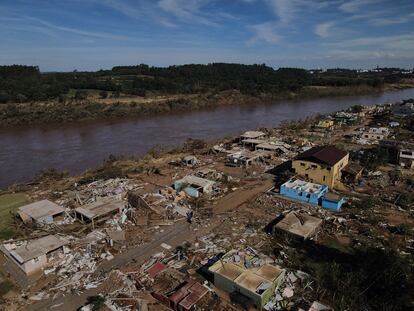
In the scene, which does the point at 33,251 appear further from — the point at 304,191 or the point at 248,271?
the point at 304,191

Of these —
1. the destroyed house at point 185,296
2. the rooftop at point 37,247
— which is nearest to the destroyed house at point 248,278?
the destroyed house at point 185,296

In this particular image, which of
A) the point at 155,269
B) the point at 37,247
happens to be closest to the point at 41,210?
the point at 37,247

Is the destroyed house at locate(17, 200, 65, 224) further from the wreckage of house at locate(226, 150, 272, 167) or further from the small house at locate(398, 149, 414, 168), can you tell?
the small house at locate(398, 149, 414, 168)

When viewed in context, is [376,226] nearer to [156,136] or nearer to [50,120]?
[156,136]

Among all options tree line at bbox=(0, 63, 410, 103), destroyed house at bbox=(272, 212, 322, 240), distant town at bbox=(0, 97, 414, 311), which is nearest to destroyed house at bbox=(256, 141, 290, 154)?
distant town at bbox=(0, 97, 414, 311)

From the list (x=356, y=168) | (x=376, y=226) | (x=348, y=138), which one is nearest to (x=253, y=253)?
(x=376, y=226)

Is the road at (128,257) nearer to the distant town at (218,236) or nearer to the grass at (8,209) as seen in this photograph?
the distant town at (218,236)
